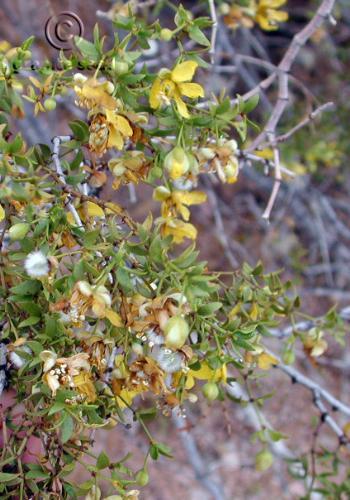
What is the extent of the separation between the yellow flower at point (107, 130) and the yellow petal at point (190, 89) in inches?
3.1

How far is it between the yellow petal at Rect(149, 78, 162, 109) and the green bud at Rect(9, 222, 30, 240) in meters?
0.21

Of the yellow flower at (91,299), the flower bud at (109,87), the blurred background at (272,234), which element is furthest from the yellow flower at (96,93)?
the blurred background at (272,234)

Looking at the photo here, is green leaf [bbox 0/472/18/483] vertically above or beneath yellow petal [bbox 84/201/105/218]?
beneath

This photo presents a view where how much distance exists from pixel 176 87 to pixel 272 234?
200 centimetres

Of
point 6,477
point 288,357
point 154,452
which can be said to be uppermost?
point 6,477

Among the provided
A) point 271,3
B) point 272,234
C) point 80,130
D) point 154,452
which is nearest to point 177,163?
point 80,130

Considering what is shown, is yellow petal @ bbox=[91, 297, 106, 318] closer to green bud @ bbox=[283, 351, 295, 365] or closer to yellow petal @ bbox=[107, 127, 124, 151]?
yellow petal @ bbox=[107, 127, 124, 151]

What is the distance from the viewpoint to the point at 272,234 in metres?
2.75

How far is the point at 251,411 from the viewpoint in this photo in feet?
7.19

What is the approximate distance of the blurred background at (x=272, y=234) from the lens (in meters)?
2.44

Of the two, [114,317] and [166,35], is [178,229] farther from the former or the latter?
[166,35]

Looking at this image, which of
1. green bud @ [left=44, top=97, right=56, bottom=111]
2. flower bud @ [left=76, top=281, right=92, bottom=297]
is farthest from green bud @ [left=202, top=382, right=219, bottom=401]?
green bud @ [left=44, top=97, right=56, bottom=111]

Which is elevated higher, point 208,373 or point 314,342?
point 208,373

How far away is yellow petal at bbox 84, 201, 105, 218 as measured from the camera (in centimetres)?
83
